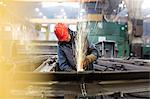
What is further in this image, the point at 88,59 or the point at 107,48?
the point at 107,48

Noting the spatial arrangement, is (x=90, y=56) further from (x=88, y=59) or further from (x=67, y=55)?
(x=67, y=55)

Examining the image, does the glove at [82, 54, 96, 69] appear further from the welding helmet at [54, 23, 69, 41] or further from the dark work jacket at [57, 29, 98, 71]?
the welding helmet at [54, 23, 69, 41]

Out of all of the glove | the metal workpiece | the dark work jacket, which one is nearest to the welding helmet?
the dark work jacket

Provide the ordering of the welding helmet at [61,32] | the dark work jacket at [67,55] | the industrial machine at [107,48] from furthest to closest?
1. the industrial machine at [107,48]
2. the dark work jacket at [67,55]
3. the welding helmet at [61,32]

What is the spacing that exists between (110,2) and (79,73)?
7377 mm

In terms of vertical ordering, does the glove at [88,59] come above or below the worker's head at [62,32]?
below

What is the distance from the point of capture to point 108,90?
2.04 m

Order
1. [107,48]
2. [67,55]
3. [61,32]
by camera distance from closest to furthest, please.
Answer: [61,32] → [67,55] → [107,48]

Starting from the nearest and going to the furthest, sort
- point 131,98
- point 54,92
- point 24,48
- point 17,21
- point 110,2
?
1. point 54,92
2. point 131,98
3. point 24,48
4. point 110,2
5. point 17,21

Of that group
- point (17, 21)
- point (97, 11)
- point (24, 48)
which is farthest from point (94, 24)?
point (17, 21)

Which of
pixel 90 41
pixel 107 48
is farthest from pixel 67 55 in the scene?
pixel 107 48

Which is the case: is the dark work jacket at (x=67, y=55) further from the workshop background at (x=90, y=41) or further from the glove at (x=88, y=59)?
the workshop background at (x=90, y=41)

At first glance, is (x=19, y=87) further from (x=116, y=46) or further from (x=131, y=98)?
(x=116, y=46)

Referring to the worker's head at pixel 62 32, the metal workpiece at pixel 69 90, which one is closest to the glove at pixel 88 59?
the worker's head at pixel 62 32
